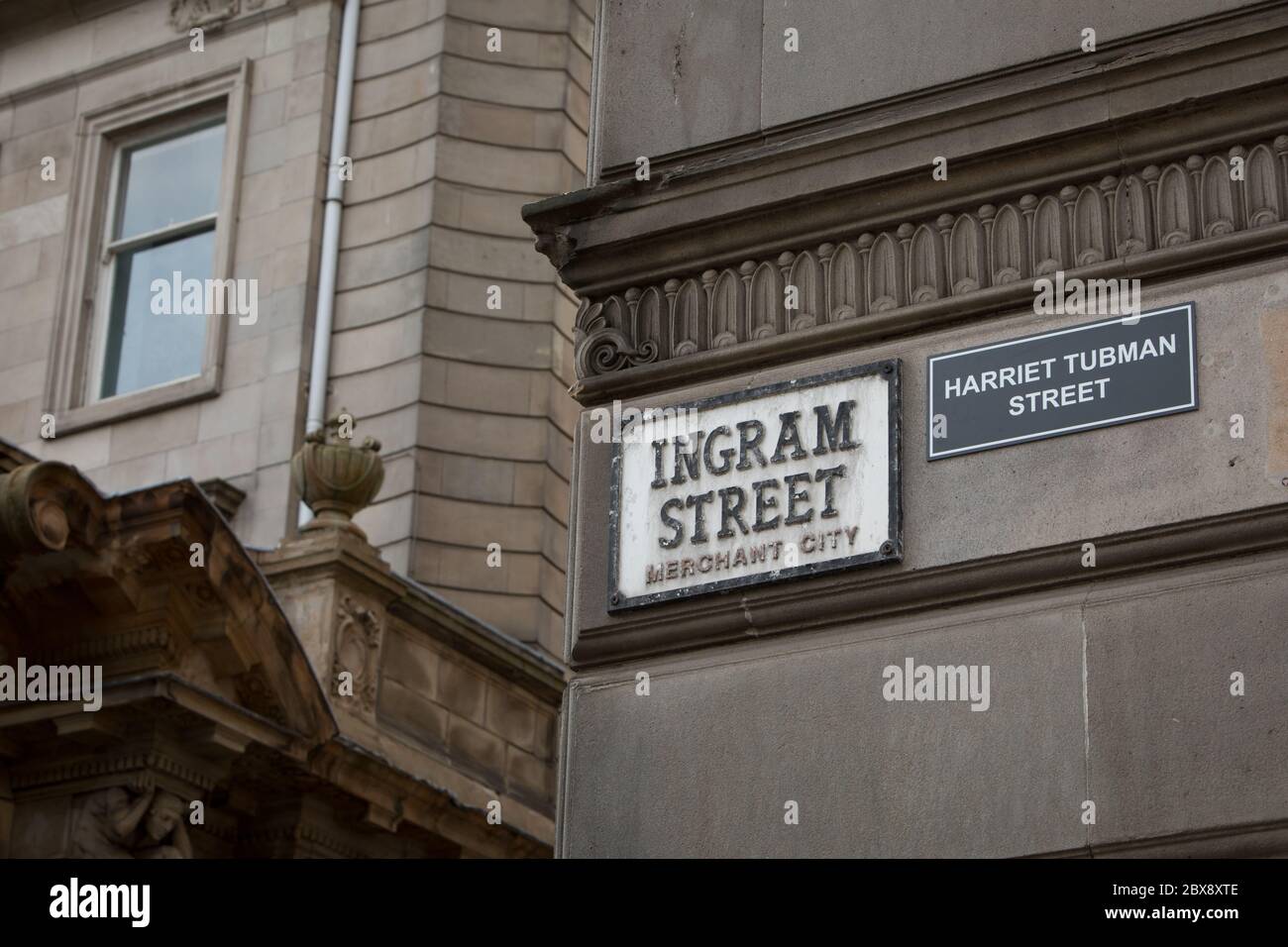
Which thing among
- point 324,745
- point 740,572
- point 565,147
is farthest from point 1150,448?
point 565,147

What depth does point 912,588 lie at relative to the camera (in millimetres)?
6469

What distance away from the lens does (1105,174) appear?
21.7ft

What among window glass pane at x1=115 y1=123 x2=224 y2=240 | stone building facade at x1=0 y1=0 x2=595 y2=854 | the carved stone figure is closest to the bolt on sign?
the carved stone figure

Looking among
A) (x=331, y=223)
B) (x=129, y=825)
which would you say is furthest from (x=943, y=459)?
(x=331, y=223)

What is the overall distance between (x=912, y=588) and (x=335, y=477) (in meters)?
→ 10.1

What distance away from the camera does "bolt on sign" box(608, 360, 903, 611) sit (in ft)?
21.7

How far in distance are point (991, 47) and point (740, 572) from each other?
1745mm

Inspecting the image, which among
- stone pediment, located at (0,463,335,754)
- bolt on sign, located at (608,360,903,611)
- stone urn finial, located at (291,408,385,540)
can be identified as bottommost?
bolt on sign, located at (608,360,903,611)

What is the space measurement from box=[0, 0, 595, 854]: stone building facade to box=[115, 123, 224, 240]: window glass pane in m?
0.03

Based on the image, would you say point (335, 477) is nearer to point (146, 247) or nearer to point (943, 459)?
point (146, 247)

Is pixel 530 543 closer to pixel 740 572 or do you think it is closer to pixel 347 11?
pixel 347 11

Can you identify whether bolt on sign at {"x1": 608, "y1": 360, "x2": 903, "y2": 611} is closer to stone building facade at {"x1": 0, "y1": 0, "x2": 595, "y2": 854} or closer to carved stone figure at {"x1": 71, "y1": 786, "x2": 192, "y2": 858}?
carved stone figure at {"x1": 71, "y1": 786, "x2": 192, "y2": 858}

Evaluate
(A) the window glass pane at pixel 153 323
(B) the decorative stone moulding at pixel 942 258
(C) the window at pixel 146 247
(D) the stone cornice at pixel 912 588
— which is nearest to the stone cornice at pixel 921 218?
(B) the decorative stone moulding at pixel 942 258

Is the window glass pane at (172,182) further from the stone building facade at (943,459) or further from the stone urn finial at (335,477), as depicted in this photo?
the stone building facade at (943,459)
